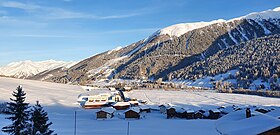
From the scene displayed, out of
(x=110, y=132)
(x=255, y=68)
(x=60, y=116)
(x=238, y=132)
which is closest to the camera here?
(x=238, y=132)

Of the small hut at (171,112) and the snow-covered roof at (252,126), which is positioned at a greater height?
the snow-covered roof at (252,126)

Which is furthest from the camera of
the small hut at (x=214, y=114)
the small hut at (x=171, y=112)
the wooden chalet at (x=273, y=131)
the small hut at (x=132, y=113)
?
the small hut at (x=171, y=112)

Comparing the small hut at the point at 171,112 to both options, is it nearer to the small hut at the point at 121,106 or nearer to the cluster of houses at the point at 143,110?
the cluster of houses at the point at 143,110

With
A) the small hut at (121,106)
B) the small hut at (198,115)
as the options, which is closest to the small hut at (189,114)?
the small hut at (198,115)

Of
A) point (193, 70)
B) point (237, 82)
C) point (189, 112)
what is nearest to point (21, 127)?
point (189, 112)

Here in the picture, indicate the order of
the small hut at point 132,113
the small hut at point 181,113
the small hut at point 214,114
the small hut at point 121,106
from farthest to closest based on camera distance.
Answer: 1. the small hut at point 121,106
2. the small hut at point 181,113
3. the small hut at point 214,114
4. the small hut at point 132,113

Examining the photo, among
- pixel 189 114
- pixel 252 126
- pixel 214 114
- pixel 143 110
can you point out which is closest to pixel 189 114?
pixel 189 114

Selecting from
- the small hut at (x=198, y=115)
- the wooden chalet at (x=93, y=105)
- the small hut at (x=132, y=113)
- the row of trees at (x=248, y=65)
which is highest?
the row of trees at (x=248, y=65)

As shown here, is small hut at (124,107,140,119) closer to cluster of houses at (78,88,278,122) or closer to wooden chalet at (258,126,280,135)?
cluster of houses at (78,88,278,122)

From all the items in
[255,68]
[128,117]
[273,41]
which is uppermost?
[273,41]

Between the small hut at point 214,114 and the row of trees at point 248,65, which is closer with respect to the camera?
the small hut at point 214,114

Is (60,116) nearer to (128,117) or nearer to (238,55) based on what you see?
(128,117)

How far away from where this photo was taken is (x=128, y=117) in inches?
1897

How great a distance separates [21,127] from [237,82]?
423 feet
